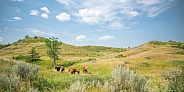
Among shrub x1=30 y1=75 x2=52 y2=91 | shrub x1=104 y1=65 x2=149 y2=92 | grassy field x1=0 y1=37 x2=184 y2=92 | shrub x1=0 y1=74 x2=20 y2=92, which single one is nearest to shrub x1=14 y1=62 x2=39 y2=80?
shrub x1=30 y1=75 x2=52 y2=91

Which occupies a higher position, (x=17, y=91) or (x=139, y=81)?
(x=139, y=81)

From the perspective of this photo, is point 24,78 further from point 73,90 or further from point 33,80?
point 73,90

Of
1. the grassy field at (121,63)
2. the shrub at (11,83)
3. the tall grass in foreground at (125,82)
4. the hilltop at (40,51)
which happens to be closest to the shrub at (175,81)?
the grassy field at (121,63)

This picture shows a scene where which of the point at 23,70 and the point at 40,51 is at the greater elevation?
the point at 23,70

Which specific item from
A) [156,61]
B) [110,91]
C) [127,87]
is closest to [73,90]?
[110,91]

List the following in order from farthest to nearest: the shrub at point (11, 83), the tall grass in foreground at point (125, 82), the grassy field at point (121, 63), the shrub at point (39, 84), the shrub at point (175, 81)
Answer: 1. the grassy field at point (121, 63)
2. the shrub at point (39, 84)
3. the shrub at point (11, 83)
4. the tall grass in foreground at point (125, 82)
5. the shrub at point (175, 81)

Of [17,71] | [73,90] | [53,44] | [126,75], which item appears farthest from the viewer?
[53,44]

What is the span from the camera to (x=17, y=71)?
12.4m

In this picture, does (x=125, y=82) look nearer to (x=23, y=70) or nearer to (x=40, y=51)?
(x=23, y=70)

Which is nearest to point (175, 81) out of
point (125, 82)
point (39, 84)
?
point (125, 82)

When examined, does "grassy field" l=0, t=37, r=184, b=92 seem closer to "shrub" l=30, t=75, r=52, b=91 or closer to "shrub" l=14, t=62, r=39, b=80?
"shrub" l=30, t=75, r=52, b=91

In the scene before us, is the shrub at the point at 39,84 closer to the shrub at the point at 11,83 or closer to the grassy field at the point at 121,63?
the grassy field at the point at 121,63

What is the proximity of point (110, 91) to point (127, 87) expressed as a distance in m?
0.71

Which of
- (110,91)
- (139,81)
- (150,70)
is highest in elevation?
(139,81)
